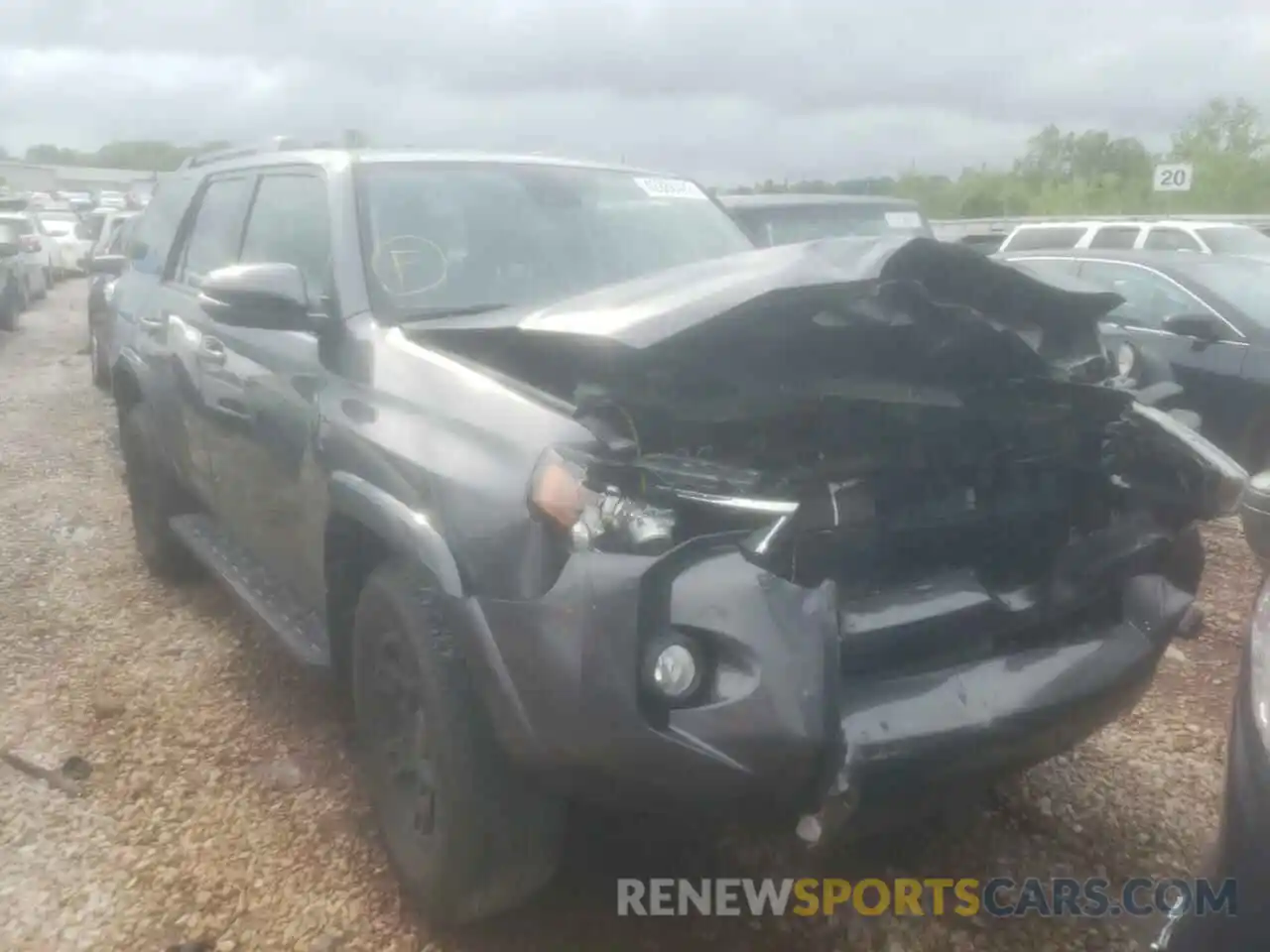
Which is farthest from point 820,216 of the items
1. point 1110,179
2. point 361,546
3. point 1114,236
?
point 1110,179

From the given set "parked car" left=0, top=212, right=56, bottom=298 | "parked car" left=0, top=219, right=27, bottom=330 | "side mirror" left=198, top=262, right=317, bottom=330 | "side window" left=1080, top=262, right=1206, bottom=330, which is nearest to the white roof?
"side window" left=1080, top=262, right=1206, bottom=330

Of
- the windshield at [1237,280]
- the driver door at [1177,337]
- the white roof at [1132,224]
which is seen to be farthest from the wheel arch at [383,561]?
the white roof at [1132,224]

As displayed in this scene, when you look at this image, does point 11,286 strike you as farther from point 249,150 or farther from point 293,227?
point 293,227

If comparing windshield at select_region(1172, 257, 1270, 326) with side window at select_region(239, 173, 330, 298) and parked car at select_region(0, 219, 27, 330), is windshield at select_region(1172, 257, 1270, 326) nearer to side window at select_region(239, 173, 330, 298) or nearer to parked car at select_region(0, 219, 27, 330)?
side window at select_region(239, 173, 330, 298)

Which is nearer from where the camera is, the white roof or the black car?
the black car

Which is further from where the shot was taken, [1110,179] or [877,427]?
[1110,179]

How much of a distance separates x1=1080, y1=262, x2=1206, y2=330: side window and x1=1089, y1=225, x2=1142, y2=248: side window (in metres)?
6.77

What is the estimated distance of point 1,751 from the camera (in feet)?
12.0

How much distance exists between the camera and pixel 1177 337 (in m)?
6.98

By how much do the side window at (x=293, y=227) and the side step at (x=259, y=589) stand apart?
96 centimetres

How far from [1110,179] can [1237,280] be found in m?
42.0

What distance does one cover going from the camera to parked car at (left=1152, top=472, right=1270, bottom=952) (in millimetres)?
1768

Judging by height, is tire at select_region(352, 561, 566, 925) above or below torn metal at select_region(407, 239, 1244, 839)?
below

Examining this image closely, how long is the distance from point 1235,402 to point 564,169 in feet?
15.4
